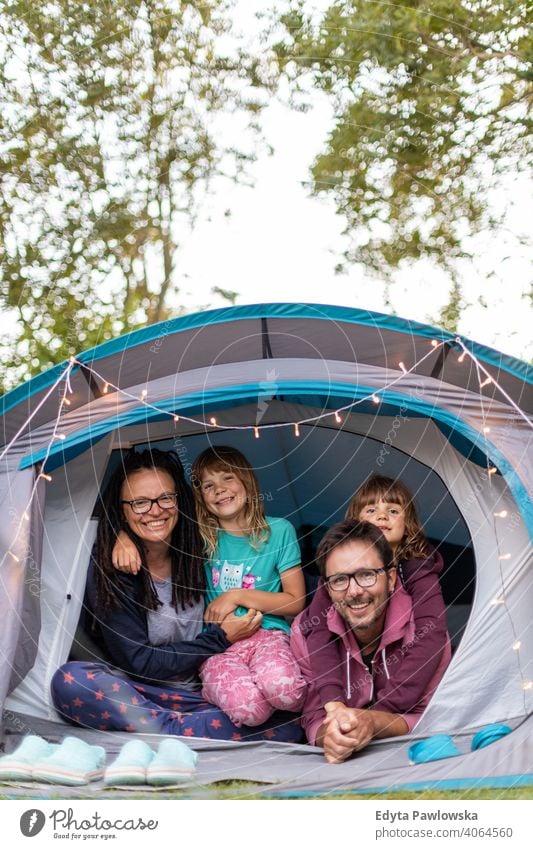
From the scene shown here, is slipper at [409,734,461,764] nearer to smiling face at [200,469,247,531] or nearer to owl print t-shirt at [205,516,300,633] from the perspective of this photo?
owl print t-shirt at [205,516,300,633]

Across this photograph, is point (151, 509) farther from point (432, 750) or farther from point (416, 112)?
point (416, 112)

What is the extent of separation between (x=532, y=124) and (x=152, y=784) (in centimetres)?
374

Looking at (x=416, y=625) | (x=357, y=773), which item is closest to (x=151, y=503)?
(x=416, y=625)

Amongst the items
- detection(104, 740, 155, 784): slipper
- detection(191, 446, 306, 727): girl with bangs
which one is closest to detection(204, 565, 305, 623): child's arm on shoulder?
detection(191, 446, 306, 727): girl with bangs

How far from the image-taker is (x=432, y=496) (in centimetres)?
273

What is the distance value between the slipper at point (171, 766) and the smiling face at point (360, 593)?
0.48 m

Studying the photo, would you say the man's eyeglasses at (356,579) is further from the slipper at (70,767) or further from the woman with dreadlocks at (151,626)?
the slipper at (70,767)

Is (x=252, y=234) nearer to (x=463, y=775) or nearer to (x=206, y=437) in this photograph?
(x=206, y=437)

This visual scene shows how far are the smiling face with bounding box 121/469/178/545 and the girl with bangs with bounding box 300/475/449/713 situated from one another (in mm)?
475

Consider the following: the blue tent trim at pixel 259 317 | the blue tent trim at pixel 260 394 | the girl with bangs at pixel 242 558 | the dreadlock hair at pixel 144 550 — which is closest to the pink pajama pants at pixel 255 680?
the girl with bangs at pixel 242 558

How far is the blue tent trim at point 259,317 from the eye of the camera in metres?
2.28

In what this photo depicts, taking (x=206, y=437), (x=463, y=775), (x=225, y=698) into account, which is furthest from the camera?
(x=206, y=437)

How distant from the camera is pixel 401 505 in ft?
8.16

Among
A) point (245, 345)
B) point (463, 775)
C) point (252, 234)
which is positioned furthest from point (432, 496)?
point (252, 234)
